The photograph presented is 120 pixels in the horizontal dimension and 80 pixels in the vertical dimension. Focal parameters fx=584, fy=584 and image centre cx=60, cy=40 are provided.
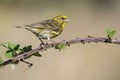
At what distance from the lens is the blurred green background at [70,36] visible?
11.0 meters

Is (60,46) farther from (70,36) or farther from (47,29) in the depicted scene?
(70,36)

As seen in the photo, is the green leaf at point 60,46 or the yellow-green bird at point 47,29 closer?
the green leaf at point 60,46

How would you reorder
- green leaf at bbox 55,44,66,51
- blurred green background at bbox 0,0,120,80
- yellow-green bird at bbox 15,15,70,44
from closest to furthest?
1. green leaf at bbox 55,44,66,51
2. yellow-green bird at bbox 15,15,70,44
3. blurred green background at bbox 0,0,120,80

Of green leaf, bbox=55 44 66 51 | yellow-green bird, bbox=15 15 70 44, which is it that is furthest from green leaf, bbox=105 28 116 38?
yellow-green bird, bbox=15 15 70 44

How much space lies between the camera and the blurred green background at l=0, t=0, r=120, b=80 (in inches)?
431

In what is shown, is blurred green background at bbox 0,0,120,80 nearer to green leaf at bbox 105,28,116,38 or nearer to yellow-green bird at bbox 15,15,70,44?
yellow-green bird at bbox 15,15,70,44

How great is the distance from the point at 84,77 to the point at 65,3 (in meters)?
5.16

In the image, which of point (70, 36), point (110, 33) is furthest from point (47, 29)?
point (70, 36)

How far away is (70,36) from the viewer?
1301 centimetres

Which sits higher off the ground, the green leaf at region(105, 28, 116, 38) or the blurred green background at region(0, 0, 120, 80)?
the green leaf at region(105, 28, 116, 38)

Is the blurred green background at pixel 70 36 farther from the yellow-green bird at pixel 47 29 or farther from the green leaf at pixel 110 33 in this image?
the green leaf at pixel 110 33

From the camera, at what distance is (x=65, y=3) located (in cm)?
1584

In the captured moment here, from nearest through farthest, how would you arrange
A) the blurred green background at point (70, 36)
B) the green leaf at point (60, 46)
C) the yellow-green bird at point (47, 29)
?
the green leaf at point (60, 46), the yellow-green bird at point (47, 29), the blurred green background at point (70, 36)

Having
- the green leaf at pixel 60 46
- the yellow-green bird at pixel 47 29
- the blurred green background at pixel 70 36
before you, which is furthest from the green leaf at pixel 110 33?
the blurred green background at pixel 70 36
